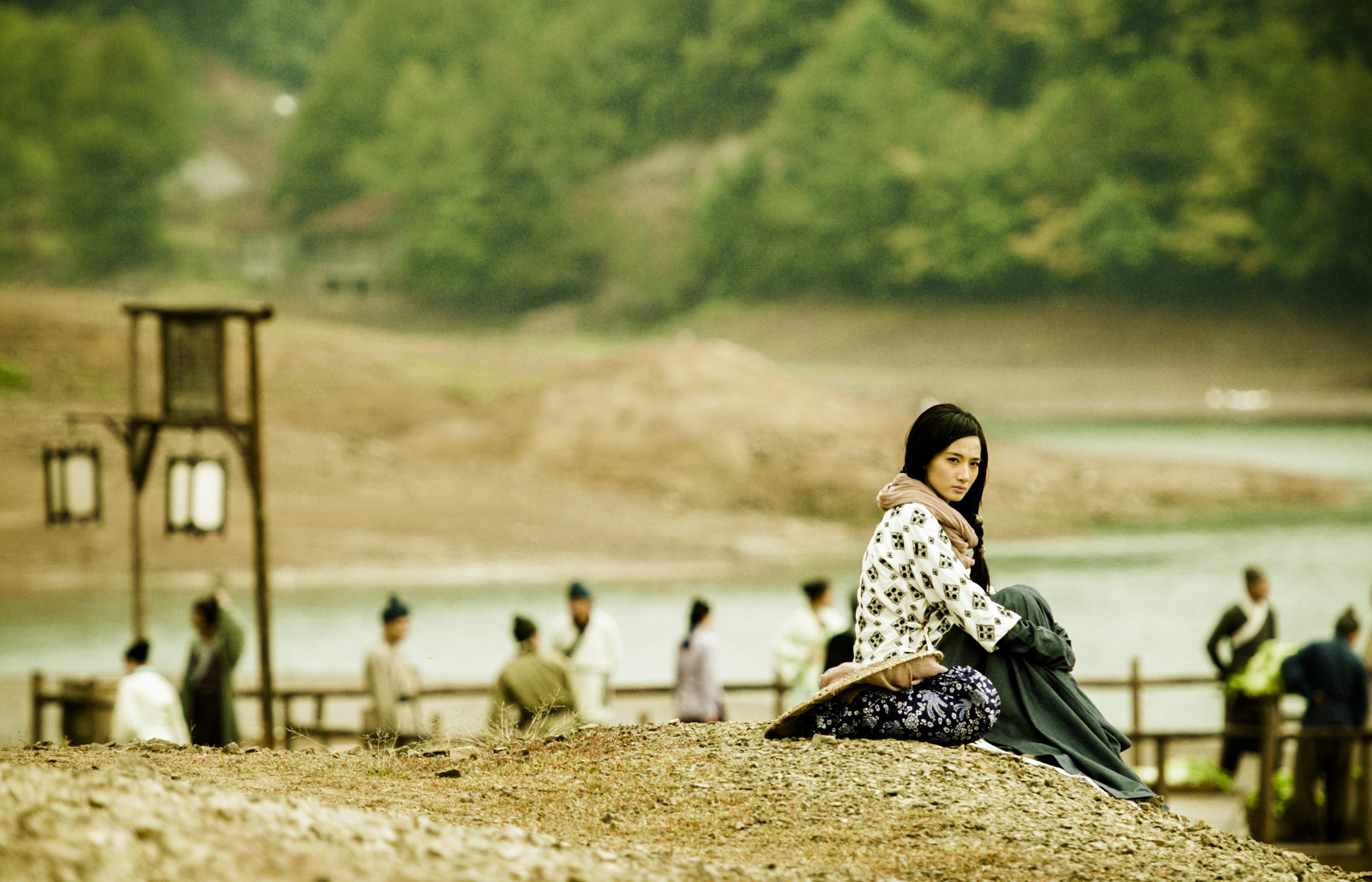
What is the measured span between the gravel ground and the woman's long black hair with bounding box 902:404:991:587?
66 centimetres

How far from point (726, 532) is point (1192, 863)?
27127mm

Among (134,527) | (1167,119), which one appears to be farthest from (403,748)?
(1167,119)

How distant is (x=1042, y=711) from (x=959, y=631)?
15.1 inches

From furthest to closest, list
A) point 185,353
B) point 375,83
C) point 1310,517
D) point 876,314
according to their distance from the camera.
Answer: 1. point 375,83
2. point 876,314
3. point 1310,517
4. point 185,353

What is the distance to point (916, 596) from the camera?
511 cm

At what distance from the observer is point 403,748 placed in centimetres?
627

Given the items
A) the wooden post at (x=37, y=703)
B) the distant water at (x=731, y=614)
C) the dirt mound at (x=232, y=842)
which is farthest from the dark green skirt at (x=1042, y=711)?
the distant water at (x=731, y=614)

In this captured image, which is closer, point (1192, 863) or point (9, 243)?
point (1192, 863)

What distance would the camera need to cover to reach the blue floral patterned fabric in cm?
512

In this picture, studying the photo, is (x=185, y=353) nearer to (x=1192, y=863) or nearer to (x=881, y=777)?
(x=881, y=777)

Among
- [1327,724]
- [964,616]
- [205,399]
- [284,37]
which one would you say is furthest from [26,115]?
[964,616]

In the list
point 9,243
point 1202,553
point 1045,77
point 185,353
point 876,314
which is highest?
point 1045,77

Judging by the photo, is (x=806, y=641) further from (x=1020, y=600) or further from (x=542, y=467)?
(x=542, y=467)

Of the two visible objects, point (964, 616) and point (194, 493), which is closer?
point (964, 616)
